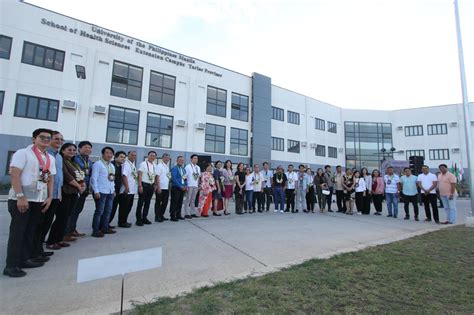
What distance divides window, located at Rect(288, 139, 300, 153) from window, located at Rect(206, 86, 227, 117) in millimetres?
9958

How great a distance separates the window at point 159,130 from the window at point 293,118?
15.6 meters

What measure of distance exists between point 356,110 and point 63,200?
41177 mm

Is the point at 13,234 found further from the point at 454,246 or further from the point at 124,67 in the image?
the point at 124,67

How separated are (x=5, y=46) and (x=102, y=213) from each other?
59.1 feet

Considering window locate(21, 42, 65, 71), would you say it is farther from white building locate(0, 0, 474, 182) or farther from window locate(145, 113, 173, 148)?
window locate(145, 113, 173, 148)

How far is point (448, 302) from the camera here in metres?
2.62

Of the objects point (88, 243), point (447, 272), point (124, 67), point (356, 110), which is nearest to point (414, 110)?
point (356, 110)

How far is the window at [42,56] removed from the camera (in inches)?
658

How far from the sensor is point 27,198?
11.1ft

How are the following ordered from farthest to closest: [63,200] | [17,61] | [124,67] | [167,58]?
1. [167,58]
2. [124,67]
3. [17,61]
4. [63,200]

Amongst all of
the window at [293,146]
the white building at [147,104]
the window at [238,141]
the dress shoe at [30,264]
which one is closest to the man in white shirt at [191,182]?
the dress shoe at [30,264]

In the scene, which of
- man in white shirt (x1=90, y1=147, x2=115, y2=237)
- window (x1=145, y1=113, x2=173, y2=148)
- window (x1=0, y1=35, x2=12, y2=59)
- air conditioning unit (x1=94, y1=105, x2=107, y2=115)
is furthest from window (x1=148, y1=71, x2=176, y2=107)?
man in white shirt (x1=90, y1=147, x2=115, y2=237)

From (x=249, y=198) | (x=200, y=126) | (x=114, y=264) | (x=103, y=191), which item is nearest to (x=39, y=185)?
(x=103, y=191)

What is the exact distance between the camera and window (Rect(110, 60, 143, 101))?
1997 cm
